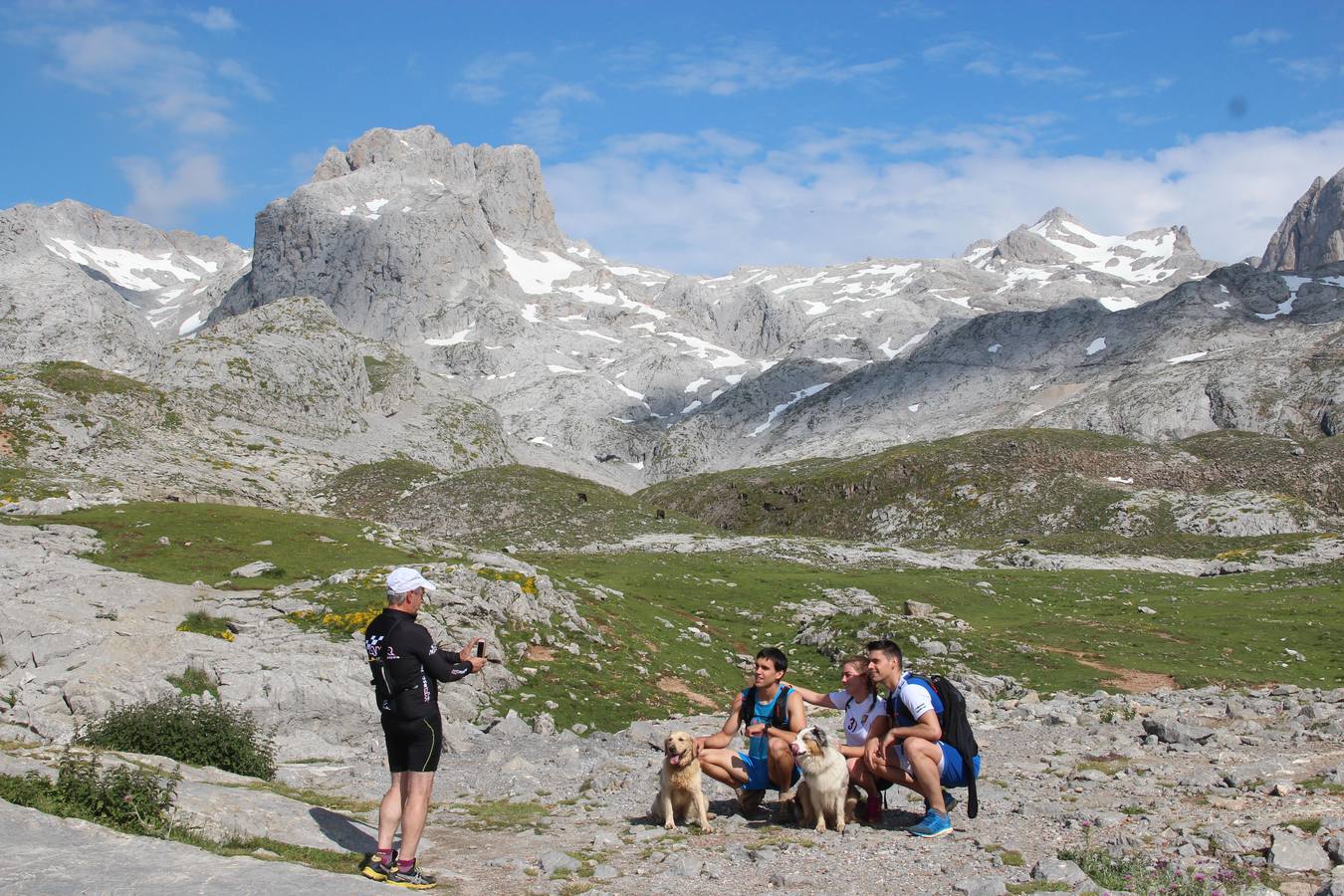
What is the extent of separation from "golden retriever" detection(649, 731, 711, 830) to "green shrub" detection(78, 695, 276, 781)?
909 centimetres

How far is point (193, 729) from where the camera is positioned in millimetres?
17703

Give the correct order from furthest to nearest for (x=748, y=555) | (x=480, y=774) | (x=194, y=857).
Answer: (x=748, y=555) → (x=480, y=774) → (x=194, y=857)

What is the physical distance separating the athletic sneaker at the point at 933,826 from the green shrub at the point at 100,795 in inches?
419

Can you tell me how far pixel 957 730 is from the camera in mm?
14172

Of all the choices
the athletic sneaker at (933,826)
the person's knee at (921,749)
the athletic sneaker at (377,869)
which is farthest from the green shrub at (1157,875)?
the athletic sneaker at (377,869)

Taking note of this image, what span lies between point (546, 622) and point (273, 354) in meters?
116

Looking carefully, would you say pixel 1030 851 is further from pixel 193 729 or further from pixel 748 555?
pixel 748 555

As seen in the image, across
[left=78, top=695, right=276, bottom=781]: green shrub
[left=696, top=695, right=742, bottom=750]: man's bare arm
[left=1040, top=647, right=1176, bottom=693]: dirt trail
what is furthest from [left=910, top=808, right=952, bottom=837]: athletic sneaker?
[left=1040, top=647, right=1176, bottom=693]: dirt trail

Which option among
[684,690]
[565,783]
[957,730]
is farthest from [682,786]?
[684,690]

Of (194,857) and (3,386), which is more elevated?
(3,386)

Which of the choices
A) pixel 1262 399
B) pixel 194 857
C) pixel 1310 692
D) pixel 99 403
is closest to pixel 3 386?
pixel 99 403

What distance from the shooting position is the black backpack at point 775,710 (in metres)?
14.8

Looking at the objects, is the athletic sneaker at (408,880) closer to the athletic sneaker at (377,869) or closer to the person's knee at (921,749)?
the athletic sneaker at (377,869)

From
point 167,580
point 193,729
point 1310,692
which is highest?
point 167,580
